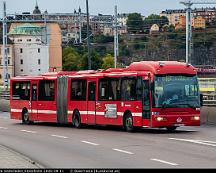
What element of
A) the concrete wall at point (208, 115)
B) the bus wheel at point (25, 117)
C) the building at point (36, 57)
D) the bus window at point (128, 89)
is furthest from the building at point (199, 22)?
the bus window at point (128, 89)

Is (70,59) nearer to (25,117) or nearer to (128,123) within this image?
(25,117)

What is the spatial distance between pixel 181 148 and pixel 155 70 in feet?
24.4

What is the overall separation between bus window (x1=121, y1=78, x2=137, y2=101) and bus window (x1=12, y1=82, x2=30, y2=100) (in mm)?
10373

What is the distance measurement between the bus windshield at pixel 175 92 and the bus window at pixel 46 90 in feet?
31.6

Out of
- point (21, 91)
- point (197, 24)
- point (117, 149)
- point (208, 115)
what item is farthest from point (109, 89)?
point (197, 24)

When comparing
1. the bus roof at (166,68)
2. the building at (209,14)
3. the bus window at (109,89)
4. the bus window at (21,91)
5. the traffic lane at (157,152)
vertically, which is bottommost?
the traffic lane at (157,152)

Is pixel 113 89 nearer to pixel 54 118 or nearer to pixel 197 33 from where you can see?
pixel 54 118

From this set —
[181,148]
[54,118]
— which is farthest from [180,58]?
[181,148]

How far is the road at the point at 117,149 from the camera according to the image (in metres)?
16.4

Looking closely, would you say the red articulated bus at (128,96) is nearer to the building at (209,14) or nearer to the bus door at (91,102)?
the bus door at (91,102)

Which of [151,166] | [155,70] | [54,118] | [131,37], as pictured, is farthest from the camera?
[131,37]

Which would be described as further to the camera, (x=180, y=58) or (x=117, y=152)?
(x=180, y=58)

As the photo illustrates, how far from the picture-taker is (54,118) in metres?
35.8

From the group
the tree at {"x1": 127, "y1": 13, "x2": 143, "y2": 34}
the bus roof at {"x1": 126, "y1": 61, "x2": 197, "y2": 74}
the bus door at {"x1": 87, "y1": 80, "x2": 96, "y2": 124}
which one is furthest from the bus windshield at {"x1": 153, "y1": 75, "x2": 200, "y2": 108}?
the tree at {"x1": 127, "y1": 13, "x2": 143, "y2": 34}
